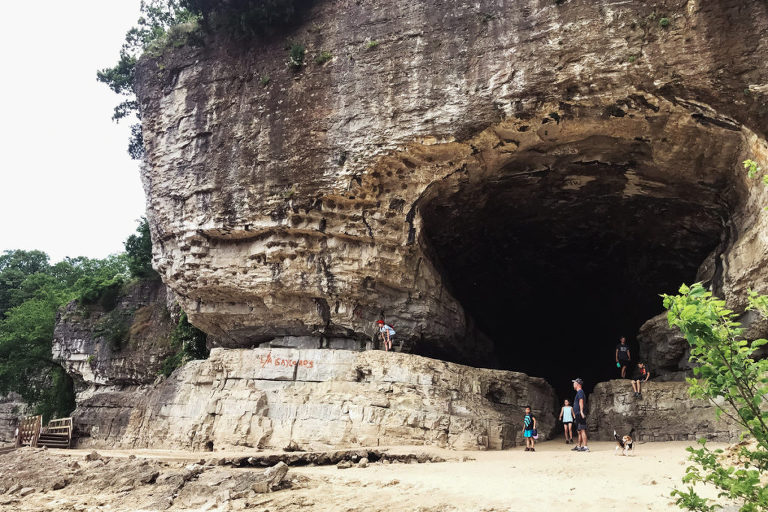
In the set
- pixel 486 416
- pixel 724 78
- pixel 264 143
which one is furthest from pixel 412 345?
pixel 724 78

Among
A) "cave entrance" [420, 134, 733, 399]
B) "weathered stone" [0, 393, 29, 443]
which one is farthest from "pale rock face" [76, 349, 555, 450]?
"weathered stone" [0, 393, 29, 443]

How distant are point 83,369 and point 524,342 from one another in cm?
1561

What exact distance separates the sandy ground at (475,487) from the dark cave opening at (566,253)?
6.56m

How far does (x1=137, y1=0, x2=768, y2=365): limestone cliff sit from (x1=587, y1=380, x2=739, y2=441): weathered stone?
90.5 inches

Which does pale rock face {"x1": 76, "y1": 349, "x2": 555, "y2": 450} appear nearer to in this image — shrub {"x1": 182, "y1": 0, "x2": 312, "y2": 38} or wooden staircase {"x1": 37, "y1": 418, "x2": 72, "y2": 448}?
wooden staircase {"x1": 37, "y1": 418, "x2": 72, "y2": 448}

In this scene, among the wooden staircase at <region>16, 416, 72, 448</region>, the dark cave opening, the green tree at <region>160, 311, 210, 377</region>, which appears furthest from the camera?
the green tree at <region>160, 311, 210, 377</region>

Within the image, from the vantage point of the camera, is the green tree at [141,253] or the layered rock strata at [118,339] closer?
the layered rock strata at [118,339]

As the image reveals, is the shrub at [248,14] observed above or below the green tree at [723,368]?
above

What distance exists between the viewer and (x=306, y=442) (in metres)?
11.5

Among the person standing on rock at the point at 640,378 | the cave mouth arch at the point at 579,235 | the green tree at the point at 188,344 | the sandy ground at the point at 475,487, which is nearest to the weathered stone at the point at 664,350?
the person standing on rock at the point at 640,378

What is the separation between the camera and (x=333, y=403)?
38.6 feet

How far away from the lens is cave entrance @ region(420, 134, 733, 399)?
13547 millimetres

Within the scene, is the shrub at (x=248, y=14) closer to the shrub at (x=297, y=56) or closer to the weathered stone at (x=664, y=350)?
the shrub at (x=297, y=56)

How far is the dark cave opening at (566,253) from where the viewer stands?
14.0m
